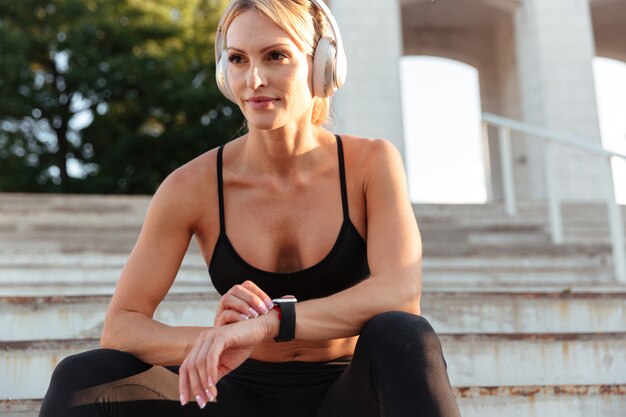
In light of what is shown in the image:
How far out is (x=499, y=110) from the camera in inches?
447

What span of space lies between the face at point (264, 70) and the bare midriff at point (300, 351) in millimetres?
483

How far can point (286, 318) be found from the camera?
151 cm

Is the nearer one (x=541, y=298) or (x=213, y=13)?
(x=541, y=298)

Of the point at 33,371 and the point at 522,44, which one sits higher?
the point at 522,44

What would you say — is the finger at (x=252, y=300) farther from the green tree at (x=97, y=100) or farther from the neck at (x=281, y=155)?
the green tree at (x=97, y=100)

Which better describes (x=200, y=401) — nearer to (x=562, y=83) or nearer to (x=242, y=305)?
(x=242, y=305)

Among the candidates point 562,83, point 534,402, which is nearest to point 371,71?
point 562,83

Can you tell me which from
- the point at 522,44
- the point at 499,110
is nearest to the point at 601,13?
the point at 499,110

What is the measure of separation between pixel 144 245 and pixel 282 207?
33 cm

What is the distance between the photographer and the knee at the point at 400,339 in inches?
52.9

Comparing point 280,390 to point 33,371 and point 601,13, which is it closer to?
point 33,371

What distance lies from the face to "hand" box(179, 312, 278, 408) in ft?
1.52

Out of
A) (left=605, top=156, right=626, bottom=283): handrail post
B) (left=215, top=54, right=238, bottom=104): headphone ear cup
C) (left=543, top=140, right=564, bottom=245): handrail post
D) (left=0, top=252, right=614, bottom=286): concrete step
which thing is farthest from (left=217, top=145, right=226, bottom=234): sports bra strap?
(left=543, top=140, right=564, bottom=245): handrail post

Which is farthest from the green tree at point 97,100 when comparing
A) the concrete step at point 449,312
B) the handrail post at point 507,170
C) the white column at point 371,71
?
the concrete step at point 449,312
